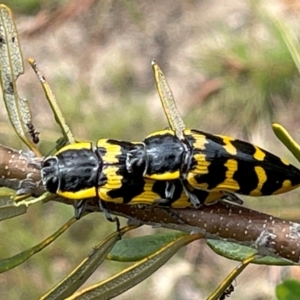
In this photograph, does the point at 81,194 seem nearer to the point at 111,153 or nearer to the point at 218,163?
the point at 111,153

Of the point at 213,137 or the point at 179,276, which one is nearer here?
the point at 213,137

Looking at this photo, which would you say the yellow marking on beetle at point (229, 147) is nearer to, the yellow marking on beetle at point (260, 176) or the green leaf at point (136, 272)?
the yellow marking on beetle at point (260, 176)

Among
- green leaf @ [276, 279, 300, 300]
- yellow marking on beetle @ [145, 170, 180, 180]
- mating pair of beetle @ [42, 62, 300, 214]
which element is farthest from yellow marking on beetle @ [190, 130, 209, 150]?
green leaf @ [276, 279, 300, 300]

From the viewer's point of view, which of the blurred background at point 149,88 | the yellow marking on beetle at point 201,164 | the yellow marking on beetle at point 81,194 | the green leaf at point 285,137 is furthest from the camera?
the blurred background at point 149,88

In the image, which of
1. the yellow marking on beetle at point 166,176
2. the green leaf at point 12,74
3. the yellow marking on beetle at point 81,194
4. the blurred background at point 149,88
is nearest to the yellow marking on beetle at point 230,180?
the yellow marking on beetle at point 166,176

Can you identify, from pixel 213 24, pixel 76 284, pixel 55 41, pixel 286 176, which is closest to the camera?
pixel 76 284

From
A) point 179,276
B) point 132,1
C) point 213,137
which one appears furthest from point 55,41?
point 213,137

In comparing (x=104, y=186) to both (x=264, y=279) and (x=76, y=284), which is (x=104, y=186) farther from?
(x=264, y=279)

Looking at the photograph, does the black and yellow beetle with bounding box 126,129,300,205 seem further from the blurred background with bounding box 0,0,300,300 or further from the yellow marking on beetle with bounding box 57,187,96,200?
the blurred background with bounding box 0,0,300,300
